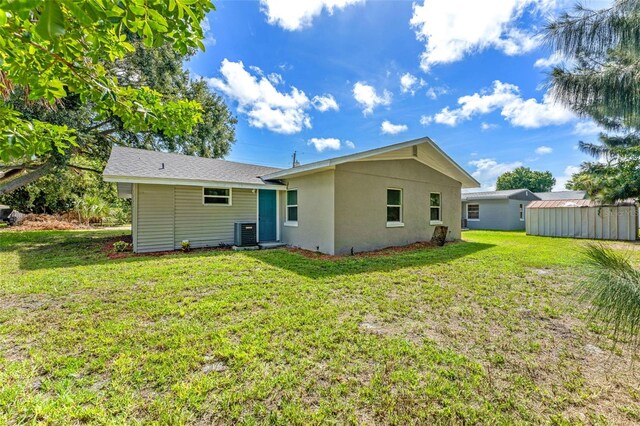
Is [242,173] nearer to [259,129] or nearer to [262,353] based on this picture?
[262,353]

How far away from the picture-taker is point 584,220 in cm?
1398

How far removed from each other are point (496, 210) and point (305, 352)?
861 inches

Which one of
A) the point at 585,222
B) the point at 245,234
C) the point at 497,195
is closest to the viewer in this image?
the point at 245,234

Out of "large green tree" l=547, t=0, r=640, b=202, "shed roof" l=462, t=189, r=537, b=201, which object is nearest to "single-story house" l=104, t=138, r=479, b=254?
"large green tree" l=547, t=0, r=640, b=202

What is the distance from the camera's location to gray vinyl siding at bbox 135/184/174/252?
882 cm

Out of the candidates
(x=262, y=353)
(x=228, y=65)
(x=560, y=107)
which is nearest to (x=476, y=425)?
(x=262, y=353)

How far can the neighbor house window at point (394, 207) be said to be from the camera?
10.1 m

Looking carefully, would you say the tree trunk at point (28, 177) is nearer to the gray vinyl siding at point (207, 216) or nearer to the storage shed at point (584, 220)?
the gray vinyl siding at point (207, 216)

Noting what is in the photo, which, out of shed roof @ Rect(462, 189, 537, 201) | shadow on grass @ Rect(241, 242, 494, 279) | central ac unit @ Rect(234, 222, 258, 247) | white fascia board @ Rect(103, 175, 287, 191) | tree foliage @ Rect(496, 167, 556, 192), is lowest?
shadow on grass @ Rect(241, 242, 494, 279)

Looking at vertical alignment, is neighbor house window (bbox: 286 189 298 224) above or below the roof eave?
below

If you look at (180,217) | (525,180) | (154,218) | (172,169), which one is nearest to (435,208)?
(180,217)

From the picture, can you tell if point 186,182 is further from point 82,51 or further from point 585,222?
Result: point 585,222

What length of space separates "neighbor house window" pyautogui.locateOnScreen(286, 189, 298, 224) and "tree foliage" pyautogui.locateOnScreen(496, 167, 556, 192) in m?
55.2

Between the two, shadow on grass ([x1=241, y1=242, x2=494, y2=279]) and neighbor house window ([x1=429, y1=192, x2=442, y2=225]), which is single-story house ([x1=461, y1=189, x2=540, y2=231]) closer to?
neighbor house window ([x1=429, y1=192, x2=442, y2=225])
